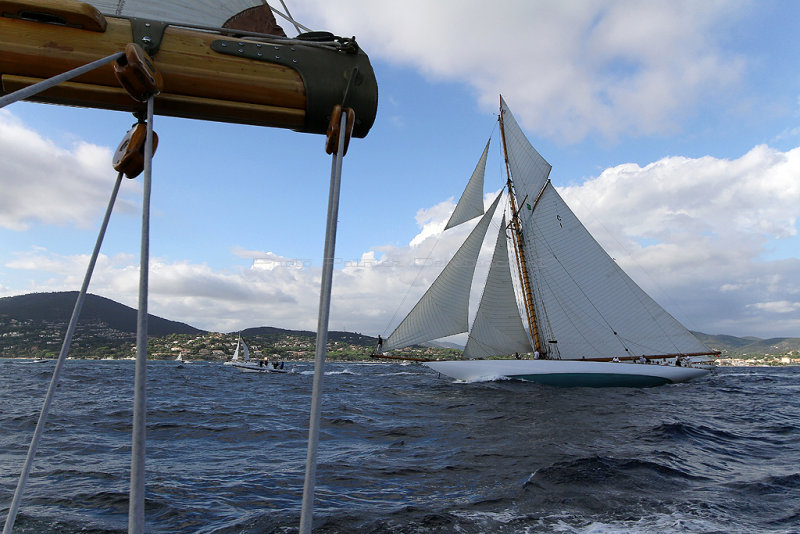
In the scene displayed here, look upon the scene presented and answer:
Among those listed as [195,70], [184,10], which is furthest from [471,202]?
[195,70]

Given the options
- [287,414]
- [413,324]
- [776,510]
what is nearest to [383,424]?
[287,414]

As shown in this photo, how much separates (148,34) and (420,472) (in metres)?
Result: 7.68

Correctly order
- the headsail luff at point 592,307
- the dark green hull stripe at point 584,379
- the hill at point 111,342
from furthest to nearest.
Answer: the hill at point 111,342 < the headsail luff at point 592,307 < the dark green hull stripe at point 584,379

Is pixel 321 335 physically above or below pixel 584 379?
above

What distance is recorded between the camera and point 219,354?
143125 millimetres

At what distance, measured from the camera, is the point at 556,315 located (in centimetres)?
3156

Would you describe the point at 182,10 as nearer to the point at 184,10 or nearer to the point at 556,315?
the point at 184,10

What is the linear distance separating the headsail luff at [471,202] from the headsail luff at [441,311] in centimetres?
558

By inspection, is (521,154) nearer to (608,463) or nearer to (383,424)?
(383,424)

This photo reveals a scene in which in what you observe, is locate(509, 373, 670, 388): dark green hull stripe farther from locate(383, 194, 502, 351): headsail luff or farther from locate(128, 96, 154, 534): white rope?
locate(128, 96, 154, 534): white rope

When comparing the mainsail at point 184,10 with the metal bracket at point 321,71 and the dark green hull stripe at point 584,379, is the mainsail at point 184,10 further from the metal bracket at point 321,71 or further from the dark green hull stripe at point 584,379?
the dark green hull stripe at point 584,379

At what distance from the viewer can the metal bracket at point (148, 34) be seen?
2.52 m

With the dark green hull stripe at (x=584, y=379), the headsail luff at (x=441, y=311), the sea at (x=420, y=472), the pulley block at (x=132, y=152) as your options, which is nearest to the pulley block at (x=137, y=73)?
the pulley block at (x=132, y=152)

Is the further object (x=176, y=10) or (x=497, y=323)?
(x=497, y=323)
